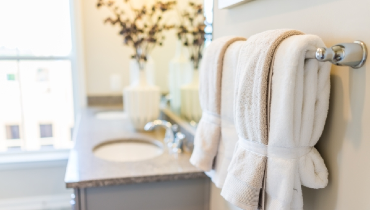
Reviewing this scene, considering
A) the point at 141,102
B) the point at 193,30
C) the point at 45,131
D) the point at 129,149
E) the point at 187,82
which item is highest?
the point at 193,30

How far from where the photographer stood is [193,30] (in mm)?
1411

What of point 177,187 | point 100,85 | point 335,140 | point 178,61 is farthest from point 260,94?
point 100,85

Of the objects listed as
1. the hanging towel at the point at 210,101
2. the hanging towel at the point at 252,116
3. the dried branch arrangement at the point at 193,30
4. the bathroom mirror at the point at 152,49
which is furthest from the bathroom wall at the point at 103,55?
the hanging towel at the point at 252,116

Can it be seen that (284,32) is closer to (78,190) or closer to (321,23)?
(321,23)

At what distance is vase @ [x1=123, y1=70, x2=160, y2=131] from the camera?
1.66 metres

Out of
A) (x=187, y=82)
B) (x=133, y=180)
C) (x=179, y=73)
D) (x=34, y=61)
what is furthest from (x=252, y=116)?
(x=34, y=61)

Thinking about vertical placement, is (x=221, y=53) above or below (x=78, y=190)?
above

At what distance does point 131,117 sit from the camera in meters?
1.67

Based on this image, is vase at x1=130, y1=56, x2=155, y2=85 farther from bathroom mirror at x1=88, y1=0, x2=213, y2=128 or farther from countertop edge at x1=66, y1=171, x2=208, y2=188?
countertop edge at x1=66, y1=171, x2=208, y2=188

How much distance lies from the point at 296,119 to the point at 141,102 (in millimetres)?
1239

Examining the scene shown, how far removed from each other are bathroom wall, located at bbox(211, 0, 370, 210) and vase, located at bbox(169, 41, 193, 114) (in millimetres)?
946

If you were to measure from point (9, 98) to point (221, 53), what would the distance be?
2.15 m

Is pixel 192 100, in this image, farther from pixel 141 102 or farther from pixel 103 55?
pixel 103 55

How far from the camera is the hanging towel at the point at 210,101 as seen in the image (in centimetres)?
74
